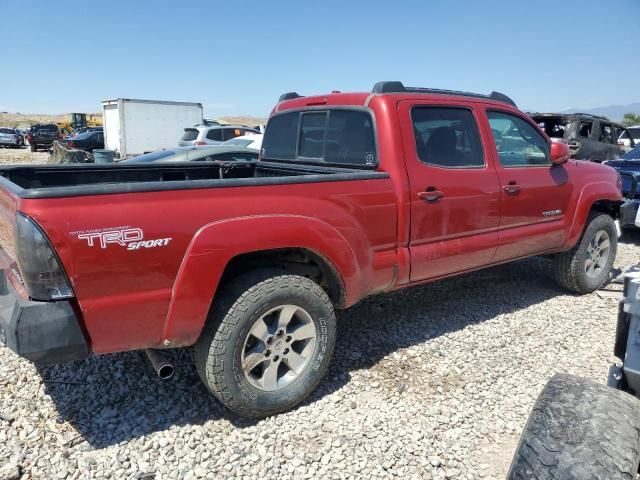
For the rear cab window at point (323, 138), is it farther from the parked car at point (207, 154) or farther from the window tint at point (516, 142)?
the parked car at point (207, 154)

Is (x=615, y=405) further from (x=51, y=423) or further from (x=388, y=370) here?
(x=51, y=423)

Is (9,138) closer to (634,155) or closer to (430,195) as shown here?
(634,155)

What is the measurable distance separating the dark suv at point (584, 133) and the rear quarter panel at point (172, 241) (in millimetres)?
10188

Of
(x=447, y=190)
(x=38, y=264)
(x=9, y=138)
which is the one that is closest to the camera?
(x=38, y=264)

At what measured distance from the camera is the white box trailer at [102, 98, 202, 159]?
21.0m

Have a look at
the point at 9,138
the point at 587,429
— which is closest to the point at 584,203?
the point at 587,429

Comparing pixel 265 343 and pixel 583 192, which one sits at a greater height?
pixel 583 192

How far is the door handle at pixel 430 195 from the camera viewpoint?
356cm

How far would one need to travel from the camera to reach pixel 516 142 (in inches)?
179

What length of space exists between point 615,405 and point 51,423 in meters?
2.90

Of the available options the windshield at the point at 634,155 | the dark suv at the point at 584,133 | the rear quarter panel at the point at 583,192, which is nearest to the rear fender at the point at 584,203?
the rear quarter panel at the point at 583,192

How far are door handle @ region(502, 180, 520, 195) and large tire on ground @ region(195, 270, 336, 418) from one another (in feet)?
6.46

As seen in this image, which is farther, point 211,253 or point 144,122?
point 144,122

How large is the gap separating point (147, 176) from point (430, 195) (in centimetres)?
232
